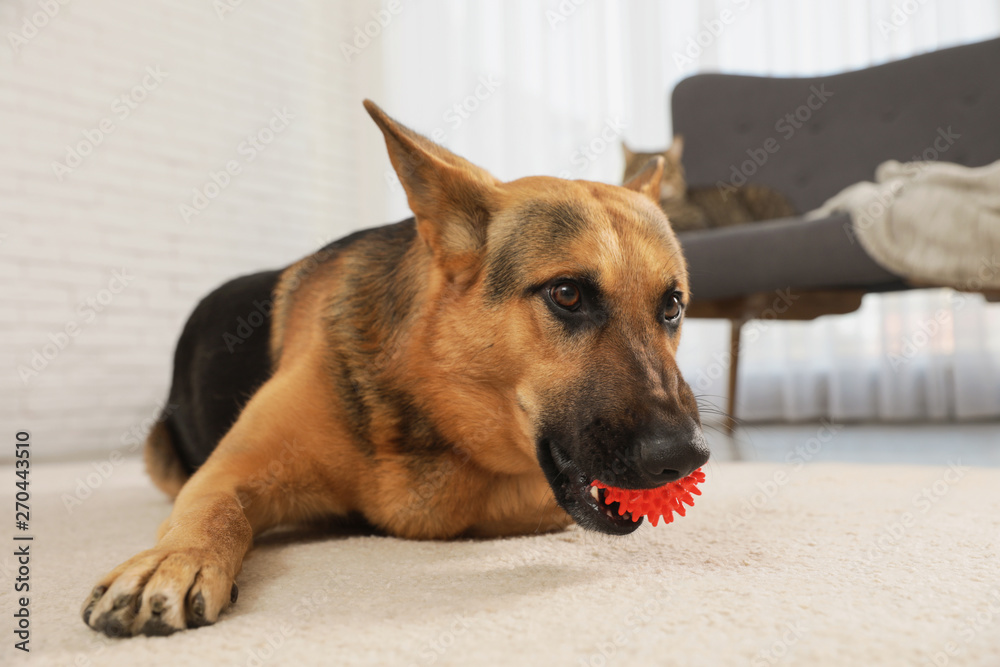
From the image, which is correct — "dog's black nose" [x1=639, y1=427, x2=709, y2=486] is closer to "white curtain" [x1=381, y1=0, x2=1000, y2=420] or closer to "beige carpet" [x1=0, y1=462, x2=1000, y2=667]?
"beige carpet" [x1=0, y1=462, x2=1000, y2=667]

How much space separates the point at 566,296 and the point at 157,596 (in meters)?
0.75

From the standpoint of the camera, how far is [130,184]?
455 centimetres

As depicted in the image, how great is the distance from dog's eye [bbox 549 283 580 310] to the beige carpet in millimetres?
447

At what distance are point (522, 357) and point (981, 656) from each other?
2.43 feet

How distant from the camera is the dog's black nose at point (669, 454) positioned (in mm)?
1000

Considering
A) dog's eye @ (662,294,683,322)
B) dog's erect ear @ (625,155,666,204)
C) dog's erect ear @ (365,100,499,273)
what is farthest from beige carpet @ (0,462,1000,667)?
dog's erect ear @ (625,155,666,204)

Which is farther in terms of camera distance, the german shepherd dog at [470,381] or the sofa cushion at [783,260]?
the sofa cushion at [783,260]

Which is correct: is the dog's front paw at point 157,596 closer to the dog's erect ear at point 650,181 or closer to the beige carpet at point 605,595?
the beige carpet at point 605,595

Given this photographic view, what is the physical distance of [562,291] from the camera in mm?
1232

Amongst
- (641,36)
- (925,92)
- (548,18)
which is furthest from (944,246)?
(548,18)

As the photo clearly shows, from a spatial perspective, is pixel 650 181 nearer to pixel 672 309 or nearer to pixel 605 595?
pixel 672 309

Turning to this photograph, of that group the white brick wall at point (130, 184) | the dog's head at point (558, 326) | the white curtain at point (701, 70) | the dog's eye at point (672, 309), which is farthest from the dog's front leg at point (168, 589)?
the white curtain at point (701, 70)

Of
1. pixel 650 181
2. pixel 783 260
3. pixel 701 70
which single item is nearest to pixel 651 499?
pixel 650 181

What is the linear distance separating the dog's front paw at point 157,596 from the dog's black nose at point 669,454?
0.61 metres
